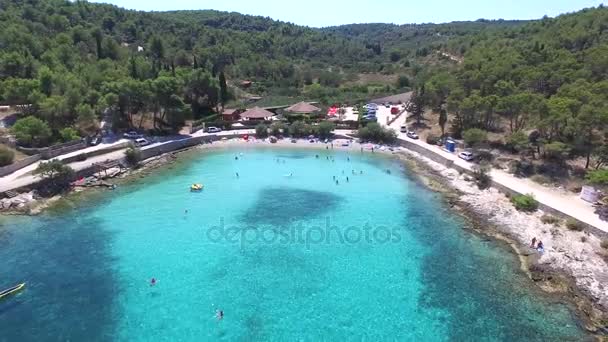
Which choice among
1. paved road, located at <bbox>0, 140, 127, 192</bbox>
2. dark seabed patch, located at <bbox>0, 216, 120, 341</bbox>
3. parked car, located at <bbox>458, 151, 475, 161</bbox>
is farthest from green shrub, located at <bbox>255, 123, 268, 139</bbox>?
dark seabed patch, located at <bbox>0, 216, 120, 341</bbox>

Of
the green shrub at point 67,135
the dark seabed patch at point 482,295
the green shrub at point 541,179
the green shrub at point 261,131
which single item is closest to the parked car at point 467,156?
the green shrub at point 541,179

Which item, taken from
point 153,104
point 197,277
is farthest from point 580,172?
point 153,104

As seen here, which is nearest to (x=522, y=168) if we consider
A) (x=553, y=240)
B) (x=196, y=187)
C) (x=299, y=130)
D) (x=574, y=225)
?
(x=574, y=225)

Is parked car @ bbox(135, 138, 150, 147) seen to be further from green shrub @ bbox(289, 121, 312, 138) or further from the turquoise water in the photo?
green shrub @ bbox(289, 121, 312, 138)

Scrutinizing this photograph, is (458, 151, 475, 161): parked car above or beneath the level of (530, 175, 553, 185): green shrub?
above

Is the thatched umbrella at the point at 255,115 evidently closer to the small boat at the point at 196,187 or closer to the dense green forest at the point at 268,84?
the dense green forest at the point at 268,84

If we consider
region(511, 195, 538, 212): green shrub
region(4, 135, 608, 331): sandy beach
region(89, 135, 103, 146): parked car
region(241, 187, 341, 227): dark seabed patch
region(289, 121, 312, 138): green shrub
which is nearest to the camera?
region(4, 135, 608, 331): sandy beach

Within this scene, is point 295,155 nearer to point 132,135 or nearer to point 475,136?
point 132,135
